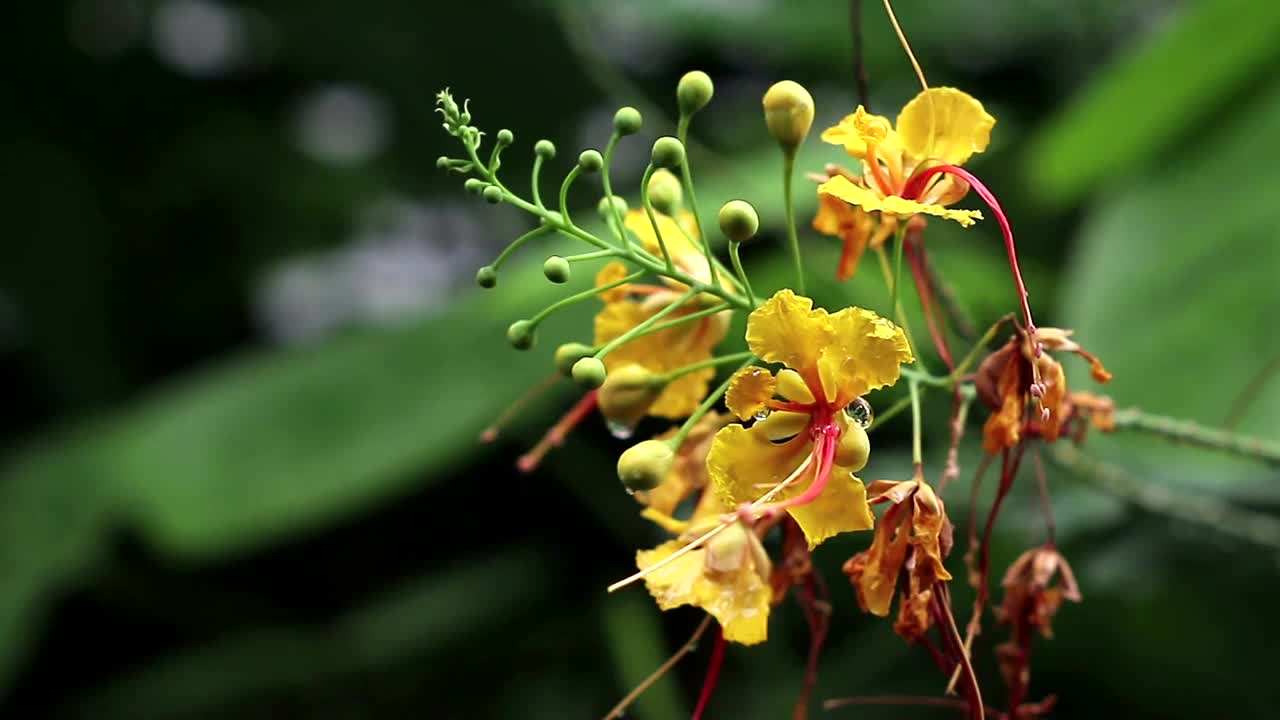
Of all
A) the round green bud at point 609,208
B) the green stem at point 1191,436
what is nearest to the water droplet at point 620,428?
the round green bud at point 609,208

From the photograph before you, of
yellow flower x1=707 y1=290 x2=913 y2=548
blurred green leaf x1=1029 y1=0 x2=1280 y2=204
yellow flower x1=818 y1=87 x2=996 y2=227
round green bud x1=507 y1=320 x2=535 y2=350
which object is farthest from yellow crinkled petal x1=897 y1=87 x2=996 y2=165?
blurred green leaf x1=1029 y1=0 x2=1280 y2=204

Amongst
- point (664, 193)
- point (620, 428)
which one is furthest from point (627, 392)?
point (664, 193)

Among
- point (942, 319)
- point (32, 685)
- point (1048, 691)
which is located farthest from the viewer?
point (32, 685)

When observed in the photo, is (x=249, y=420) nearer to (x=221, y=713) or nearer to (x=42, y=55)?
(x=221, y=713)

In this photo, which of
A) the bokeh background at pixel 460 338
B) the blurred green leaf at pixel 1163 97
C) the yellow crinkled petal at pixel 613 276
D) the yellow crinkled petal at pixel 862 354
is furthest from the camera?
the blurred green leaf at pixel 1163 97

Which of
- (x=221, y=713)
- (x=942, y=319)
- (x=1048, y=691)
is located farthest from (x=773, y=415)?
(x=221, y=713)

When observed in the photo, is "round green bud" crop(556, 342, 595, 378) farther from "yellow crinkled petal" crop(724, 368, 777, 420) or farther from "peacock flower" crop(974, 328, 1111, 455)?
"peacock flower" crop(974, 328, 1111, 455)

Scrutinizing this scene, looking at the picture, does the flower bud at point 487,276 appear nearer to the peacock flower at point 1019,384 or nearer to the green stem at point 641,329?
the green stem at point 641,329
